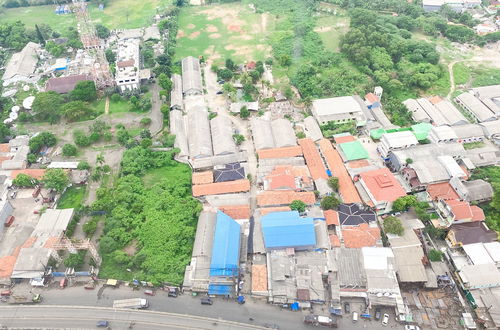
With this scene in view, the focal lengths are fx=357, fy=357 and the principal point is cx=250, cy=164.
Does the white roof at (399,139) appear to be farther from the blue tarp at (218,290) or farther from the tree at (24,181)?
the tree at (24,181)

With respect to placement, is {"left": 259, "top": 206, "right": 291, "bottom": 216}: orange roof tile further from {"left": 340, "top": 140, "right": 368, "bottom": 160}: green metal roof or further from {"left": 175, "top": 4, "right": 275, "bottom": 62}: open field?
{"left": 175, "top": 4, "right": 275, "bottom": 62}: open field

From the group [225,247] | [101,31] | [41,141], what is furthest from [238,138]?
[101,31]

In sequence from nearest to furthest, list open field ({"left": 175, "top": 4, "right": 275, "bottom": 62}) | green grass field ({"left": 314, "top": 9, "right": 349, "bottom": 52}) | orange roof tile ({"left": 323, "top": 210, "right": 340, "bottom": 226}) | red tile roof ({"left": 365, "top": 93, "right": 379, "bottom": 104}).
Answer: orange roof tile ({"left": 323, "top": 210, "right": 340, "bottom": 226}), red tile roof ({"left": 365, "top": 93, "right": 379, "bottom": 104}), open field ({"left": 175, "top": 4, "right": 275, "bottom": 62}), green grass field ({"left": 314, "top": 9, "right": 349, "bottom": 52})

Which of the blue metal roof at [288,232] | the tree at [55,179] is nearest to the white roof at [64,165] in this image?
the tree at [55,179]

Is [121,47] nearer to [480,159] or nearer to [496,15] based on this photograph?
[480,159]

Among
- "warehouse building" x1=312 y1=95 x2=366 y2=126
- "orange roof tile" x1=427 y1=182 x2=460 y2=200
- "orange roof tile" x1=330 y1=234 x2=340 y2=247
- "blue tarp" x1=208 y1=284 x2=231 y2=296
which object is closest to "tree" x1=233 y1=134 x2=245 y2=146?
"warehouse building" x1=312 y1=95 x2=366 y2=126

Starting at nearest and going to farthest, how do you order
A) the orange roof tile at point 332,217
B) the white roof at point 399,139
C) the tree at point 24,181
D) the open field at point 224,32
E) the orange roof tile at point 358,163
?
1. the orange roof tile at point 332,217
2. the tree at point 24,181
3. the orange roof tile at point 358,163
4. the white roof at point 399,139
5. the open field at point 224,32
